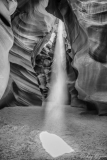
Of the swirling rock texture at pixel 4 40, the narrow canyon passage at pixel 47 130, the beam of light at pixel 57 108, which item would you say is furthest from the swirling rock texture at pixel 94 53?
the swirling rock texture at pixel 4 40

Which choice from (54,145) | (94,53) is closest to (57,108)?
(94,53)

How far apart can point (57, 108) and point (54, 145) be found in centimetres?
250

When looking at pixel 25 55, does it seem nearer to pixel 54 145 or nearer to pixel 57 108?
pixel 57 108

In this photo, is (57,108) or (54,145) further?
(57,108)

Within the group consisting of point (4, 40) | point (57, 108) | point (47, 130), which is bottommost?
point (57, 108)

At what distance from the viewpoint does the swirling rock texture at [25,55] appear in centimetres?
506

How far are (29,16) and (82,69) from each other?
2.67m

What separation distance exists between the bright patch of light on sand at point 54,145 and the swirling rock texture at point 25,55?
7.01 ft

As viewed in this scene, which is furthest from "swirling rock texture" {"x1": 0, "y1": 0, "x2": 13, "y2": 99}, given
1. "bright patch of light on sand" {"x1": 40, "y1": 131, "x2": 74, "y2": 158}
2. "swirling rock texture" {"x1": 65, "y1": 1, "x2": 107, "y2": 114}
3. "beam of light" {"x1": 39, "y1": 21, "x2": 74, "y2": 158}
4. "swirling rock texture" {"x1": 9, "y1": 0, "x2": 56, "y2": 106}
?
"swirling rock texture" {"x1": 65, "y1": 1, "x2": 107, "y2": 114}

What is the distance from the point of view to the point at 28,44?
19.2ft

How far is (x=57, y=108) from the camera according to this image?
5.32 meters

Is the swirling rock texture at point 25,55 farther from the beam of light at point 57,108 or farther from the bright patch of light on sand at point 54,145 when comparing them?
the bright patch of light on sand at point 54,145

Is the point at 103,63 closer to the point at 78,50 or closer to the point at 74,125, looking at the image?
the point at 78,50

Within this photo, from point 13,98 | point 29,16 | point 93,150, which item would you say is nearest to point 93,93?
point 93,150
